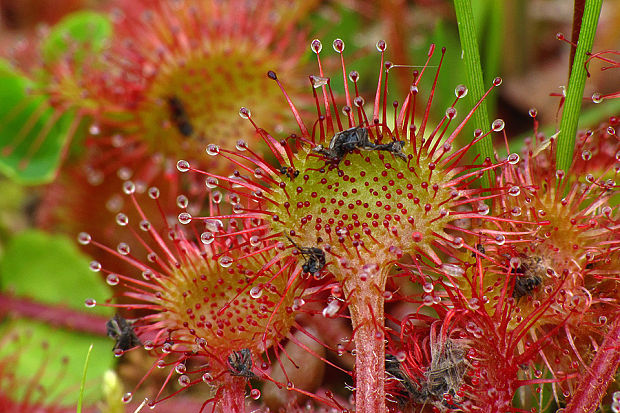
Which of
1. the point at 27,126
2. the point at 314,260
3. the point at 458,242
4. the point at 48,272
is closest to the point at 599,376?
the point at 458,242

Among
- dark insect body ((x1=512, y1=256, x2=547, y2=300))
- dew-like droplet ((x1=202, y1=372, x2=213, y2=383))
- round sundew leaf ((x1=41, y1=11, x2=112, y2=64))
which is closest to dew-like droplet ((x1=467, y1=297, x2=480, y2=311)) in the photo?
dark insect body ((x1=512, y1=256, x2=547, y2=300))

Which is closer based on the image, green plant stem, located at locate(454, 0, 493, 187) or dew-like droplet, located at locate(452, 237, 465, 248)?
dew-like droplet, located at locate(452, 237, 465, 248)

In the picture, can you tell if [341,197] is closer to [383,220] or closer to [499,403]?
[383,220]

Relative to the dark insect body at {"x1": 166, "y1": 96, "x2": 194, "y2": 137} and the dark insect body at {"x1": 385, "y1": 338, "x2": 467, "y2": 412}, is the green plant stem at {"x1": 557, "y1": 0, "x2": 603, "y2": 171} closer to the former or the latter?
the dark insect body at {"x1": 385, "y1": 338, "x2": 467, "y2": 412}

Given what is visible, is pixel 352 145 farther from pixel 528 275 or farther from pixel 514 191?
pixel 528 275

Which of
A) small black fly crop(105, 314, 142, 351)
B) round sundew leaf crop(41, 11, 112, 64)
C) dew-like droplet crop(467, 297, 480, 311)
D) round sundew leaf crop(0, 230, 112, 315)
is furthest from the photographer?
round sundew leaf crop(41, 11, 112, 64)

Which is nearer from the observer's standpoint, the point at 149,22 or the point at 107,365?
the point at 107,365

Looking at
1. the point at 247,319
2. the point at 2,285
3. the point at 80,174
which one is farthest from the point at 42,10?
the point at 247,319
